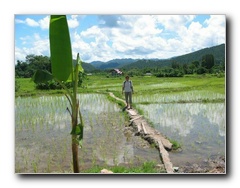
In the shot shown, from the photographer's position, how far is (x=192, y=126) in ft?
12.0

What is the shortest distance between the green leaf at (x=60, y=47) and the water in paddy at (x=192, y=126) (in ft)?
3.59

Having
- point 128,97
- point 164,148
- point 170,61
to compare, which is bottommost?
point 164,148

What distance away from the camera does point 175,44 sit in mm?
3510

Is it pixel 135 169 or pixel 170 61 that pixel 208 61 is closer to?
pixel 170 61

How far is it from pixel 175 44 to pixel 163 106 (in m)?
0.70

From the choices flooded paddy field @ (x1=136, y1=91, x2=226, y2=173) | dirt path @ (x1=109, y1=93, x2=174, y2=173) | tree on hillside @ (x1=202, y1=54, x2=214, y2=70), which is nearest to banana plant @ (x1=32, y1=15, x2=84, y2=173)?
dirt path @ (x1=109, y1=93, x2=174, y2=173)

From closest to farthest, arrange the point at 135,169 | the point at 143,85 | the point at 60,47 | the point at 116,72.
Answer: the point at 60,47 → the point at 135,169 → the point at 116,72 → the point at 143,85

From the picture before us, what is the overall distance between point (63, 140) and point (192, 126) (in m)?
1.31

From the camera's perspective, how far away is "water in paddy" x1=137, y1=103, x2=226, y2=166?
3.36 meters

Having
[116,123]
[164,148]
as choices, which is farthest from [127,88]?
[164,148]
